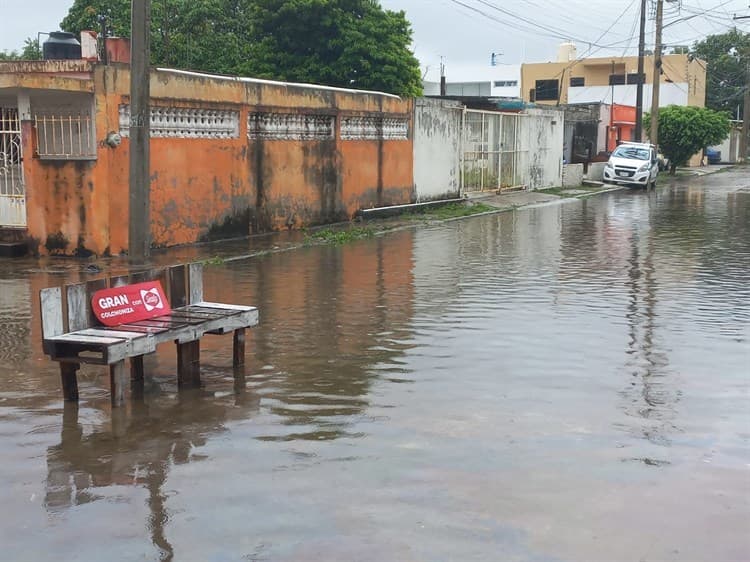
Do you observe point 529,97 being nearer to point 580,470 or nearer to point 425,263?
point 425,263

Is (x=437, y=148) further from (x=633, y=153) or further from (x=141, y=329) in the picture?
(x=141, y=329)

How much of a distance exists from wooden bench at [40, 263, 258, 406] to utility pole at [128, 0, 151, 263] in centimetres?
517

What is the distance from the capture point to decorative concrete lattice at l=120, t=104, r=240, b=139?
52.4ft

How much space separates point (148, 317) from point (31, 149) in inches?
361

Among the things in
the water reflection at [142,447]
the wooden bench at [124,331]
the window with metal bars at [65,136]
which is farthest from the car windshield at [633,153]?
the water reflection at [142,447]

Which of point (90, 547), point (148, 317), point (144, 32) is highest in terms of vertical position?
point (144, 32)

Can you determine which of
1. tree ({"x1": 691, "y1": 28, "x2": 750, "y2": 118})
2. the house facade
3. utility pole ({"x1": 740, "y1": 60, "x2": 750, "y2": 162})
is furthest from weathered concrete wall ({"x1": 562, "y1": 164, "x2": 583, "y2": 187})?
tree ({"x1": 691, "y1": 28, "x2": 750, "y2": 118})

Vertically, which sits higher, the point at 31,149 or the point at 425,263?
the point at 31,149

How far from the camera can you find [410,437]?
6.14 m

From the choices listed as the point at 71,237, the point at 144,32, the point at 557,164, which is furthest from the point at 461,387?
the point at 557,164

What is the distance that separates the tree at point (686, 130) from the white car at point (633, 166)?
33.3ft

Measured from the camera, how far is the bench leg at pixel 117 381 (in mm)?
6766

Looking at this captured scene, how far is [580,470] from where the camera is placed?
5508 mm

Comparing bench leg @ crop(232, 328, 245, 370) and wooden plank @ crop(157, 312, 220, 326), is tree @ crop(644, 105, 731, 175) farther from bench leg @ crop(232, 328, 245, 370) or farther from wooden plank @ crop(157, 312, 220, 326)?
wooden plank @ crop(157, 312, 220, 326)
